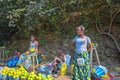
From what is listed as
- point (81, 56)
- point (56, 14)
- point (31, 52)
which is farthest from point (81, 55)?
point (56, 14)

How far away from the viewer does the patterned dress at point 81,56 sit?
22.7 ft

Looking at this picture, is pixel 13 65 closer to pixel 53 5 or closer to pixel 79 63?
pixel 53 5

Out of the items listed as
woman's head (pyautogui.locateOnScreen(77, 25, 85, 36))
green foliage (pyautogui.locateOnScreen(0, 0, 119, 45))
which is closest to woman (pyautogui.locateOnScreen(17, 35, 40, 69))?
green foliage (pyautogui.locateOnScreen(0, 0, 119, 45))

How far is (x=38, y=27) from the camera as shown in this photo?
1459 cm

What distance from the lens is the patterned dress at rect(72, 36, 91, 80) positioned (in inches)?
273

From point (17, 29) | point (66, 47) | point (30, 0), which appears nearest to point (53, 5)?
point (30, 0)

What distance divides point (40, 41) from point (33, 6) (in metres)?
3.07

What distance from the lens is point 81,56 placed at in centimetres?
697

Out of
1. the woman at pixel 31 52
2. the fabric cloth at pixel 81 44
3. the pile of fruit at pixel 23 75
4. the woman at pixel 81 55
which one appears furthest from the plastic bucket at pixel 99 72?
the woman at pixel 31 52

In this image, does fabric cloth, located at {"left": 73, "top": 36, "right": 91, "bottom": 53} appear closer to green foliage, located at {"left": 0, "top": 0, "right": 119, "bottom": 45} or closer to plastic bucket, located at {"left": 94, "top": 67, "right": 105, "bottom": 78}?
plastic bucket, located at {"left": 94, "top": 67, "right": 105, "bottom": 78}

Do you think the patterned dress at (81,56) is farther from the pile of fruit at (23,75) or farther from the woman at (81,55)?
the pile of fruit at (23,75)

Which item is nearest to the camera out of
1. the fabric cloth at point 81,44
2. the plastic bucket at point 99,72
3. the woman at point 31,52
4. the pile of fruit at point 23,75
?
the pile of fruit at point 23,75

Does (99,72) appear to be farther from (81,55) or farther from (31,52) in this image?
(31,52)

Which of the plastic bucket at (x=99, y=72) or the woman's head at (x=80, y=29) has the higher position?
the woman's head at (x=80, y=29)
